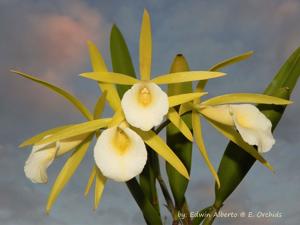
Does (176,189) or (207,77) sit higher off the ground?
(207,77)

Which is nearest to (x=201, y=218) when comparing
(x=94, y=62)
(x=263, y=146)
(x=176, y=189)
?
(x=176, y=189)

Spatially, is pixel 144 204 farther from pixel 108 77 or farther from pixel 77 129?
pixel 108 77

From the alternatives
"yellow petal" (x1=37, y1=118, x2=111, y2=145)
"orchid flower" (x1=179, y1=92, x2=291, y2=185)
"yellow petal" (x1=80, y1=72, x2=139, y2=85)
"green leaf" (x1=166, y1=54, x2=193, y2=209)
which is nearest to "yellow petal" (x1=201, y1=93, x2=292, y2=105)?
"orchid flower" (x1=179, y1=92, x2=291, y2=185)

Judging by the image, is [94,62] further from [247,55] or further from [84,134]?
[247,55]

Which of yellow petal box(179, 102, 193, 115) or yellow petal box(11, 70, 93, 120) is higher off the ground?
yellow petal box(11, 70, 93, 120)

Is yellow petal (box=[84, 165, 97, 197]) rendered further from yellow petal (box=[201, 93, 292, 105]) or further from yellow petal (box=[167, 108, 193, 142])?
yellow petal (box=[201, 93, 292, 105])

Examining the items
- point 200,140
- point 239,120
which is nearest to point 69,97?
point 200,140
